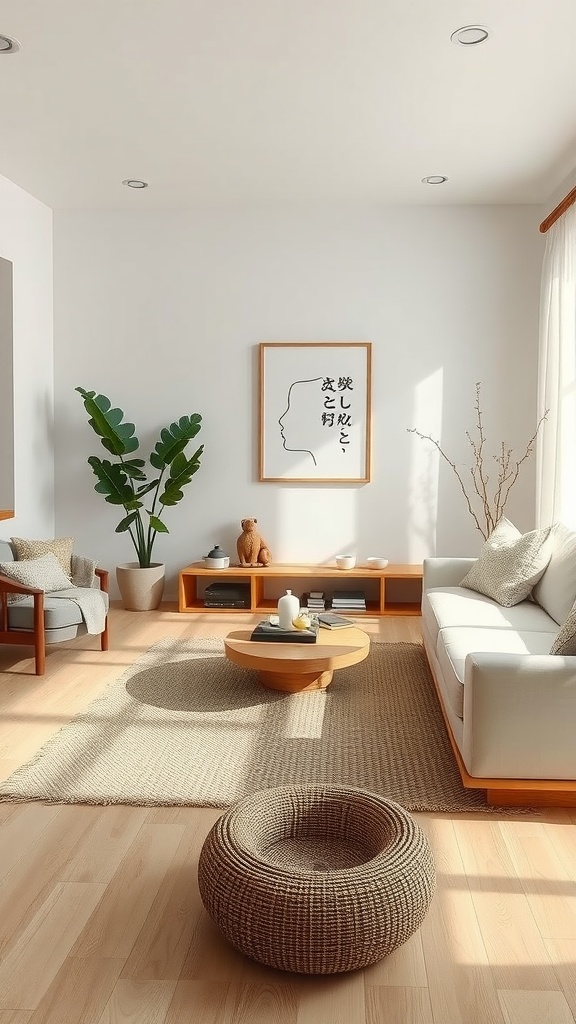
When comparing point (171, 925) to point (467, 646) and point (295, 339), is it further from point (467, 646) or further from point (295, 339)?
point (295, 339)

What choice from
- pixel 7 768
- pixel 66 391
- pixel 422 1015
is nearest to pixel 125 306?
pixel 66 391

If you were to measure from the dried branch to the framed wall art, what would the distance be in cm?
46

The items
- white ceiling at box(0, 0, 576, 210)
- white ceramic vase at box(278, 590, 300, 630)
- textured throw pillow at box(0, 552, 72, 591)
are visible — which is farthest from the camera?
textured throw pillow at box(0, 552, 72, 591)

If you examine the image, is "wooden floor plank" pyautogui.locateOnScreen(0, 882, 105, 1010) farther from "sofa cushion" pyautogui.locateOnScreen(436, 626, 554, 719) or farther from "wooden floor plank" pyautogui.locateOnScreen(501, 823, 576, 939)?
"sofa cushion" pyautogui.locateOnScreen(436, 626, 554, 719)

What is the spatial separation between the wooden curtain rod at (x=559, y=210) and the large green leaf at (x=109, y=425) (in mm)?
3117

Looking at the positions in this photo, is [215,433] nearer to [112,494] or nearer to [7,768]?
[112,494]

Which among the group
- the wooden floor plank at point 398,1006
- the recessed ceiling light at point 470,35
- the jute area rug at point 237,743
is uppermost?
the recessed ceiling light at point 470,35

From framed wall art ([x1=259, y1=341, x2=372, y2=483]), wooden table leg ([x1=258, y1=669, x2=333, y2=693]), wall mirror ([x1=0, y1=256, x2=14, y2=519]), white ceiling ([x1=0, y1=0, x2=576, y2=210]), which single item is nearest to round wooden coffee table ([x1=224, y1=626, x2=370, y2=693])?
wooden table leg ([x1=258, y1=669, x2=333, y2=693])

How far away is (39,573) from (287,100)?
2.77m

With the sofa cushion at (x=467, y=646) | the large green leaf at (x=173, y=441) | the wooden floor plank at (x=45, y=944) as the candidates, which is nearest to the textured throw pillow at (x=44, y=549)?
the large green leaf at (x=173, y=441)

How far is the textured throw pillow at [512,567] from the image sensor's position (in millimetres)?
4445

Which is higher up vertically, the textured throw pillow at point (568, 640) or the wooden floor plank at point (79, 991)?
the textured throw pillow at point (568, 640)

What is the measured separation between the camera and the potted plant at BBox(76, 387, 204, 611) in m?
6.02

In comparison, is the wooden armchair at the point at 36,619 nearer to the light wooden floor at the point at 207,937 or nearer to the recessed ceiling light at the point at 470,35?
the light wooden floor at the point at 207,937
